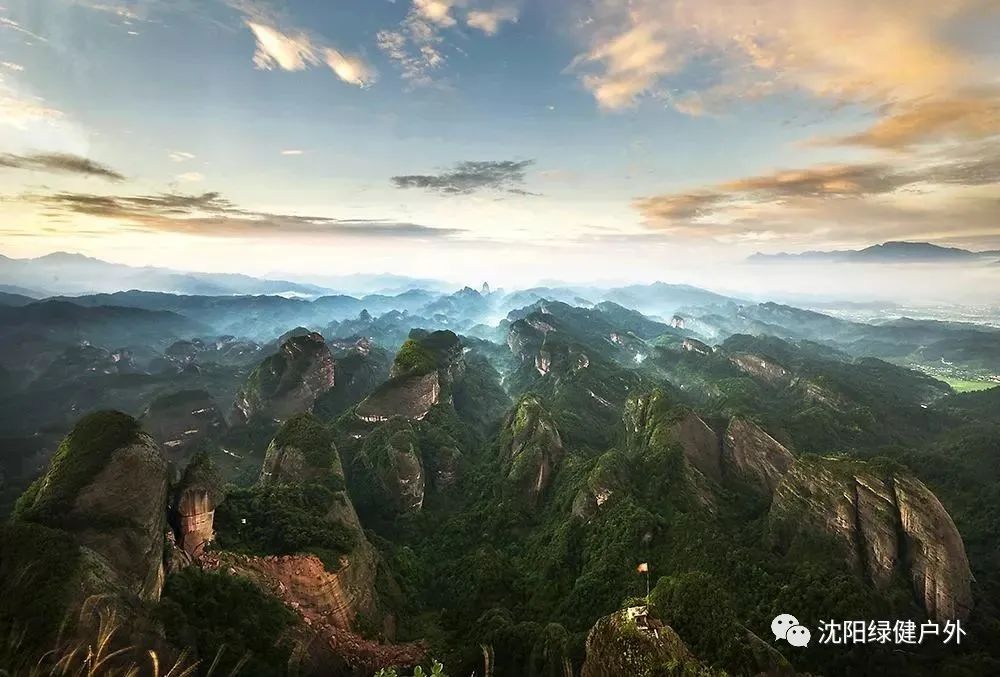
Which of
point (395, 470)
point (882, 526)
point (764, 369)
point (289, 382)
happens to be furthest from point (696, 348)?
point (289, 382)

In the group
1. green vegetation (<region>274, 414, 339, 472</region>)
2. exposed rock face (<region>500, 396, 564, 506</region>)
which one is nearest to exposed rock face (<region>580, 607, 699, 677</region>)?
green vegetation (<region>274, 414, 339, 472</region>)

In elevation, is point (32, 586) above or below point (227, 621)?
above

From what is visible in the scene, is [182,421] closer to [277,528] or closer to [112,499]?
[277,528]

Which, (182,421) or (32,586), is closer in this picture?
(32,586)

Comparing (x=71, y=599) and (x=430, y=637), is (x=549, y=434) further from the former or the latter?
(x=71, y=599)

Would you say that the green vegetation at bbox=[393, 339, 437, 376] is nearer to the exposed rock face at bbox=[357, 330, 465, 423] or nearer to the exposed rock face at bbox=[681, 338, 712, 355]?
the exposed rock face at bbox=[357, 330, 465, 423]

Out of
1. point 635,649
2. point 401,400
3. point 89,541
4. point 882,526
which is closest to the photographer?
point 635,649
